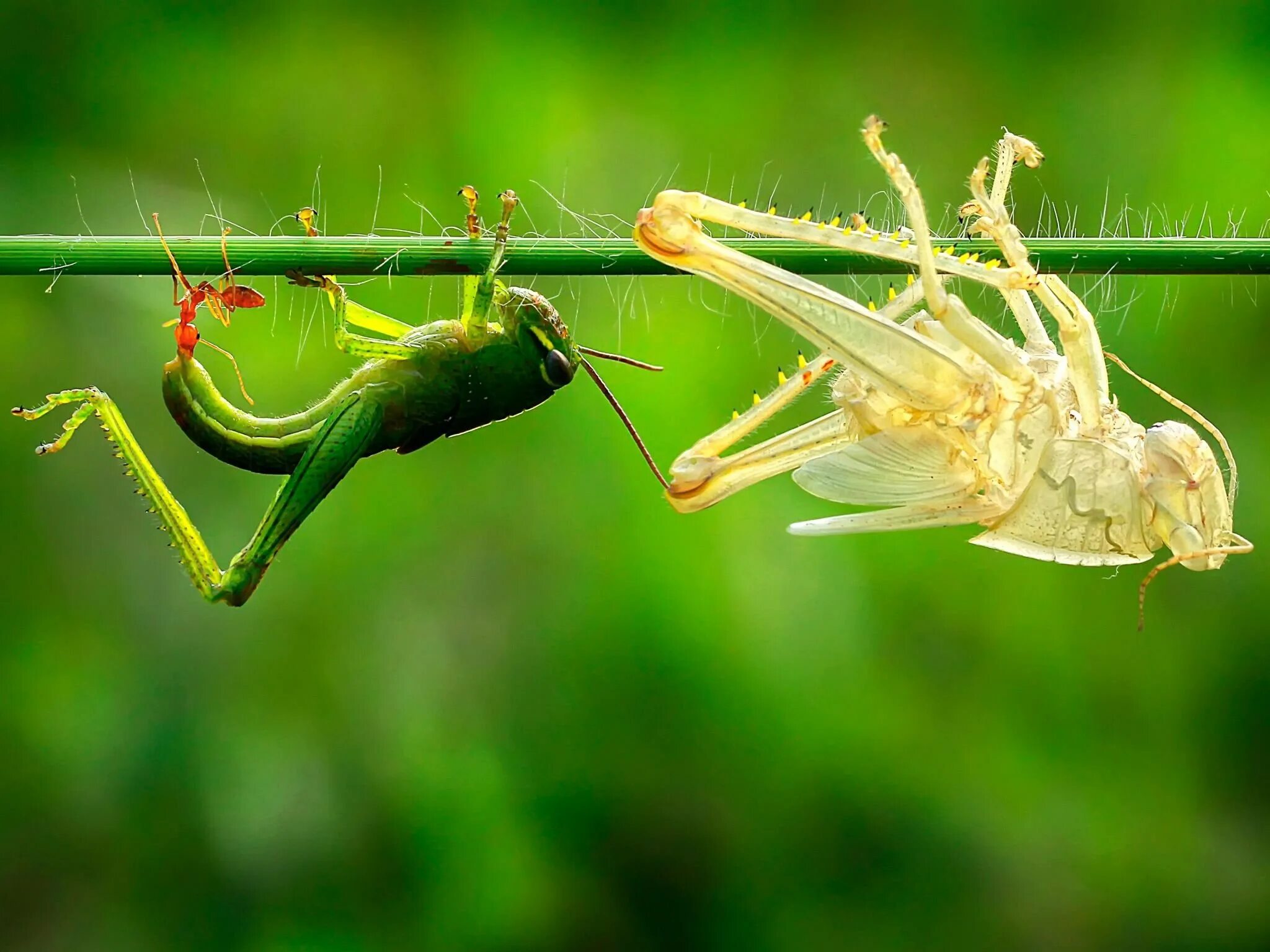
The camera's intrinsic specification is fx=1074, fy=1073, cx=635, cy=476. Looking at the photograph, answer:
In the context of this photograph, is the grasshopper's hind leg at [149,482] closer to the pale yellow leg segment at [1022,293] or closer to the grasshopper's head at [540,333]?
the grasshopper's head at [540,333]

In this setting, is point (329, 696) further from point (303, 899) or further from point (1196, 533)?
point (1196, 533)

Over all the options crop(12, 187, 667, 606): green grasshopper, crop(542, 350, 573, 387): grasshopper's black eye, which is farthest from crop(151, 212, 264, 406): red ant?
crop(542, 350, 573, 387): grasshopper's black eye

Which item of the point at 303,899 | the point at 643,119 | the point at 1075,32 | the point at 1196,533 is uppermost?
the point at 1075,32

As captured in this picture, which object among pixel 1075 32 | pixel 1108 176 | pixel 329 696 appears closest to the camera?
pixel 329 696

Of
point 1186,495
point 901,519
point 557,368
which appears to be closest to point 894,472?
point 901,519

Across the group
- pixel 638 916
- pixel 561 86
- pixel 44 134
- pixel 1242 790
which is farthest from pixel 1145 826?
pixel 44 134

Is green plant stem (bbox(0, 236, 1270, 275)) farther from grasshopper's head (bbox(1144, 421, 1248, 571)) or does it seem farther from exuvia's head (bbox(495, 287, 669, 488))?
grasshopper's head (bbox(1144, 421, 1248, 571))
